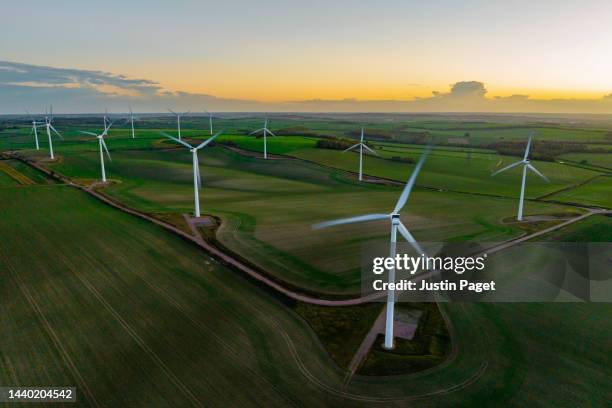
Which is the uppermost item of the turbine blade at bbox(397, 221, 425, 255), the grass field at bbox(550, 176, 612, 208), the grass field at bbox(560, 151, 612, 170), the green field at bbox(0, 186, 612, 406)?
the turbine blade at bbox(397, 221, 425, 255)

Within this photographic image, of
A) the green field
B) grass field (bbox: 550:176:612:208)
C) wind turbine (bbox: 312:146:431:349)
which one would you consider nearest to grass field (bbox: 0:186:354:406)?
the green field

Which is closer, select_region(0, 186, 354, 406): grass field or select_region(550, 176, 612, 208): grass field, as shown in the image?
select_region(0, 186, 354, 406): grass field

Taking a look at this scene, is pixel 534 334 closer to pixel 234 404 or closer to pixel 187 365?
pixel 234 404

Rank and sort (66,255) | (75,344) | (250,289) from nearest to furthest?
(75,344) → (250,289) → (66,255)

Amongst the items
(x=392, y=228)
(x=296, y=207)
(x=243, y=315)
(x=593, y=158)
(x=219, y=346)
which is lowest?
(x=219, y=346)

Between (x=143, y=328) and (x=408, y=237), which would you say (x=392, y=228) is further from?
→ (x=143, y=328)

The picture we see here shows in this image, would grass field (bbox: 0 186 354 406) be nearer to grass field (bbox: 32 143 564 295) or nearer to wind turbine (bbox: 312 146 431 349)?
wind turbine (bbox: 312 146 431 349)

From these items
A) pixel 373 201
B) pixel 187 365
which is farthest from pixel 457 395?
pixel 373 201

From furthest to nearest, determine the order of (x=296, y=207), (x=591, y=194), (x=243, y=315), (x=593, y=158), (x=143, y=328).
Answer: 1. (x=593, y=158)
2. (x=591, y=194)
3. (x=296, y=207)
4. (x=243, y=315)
5. (x=143, y=328)

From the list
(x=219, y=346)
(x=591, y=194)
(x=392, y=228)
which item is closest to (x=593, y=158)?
(x=591, y=194)

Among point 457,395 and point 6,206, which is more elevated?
point 6,206

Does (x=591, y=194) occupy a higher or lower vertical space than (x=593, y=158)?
lower
